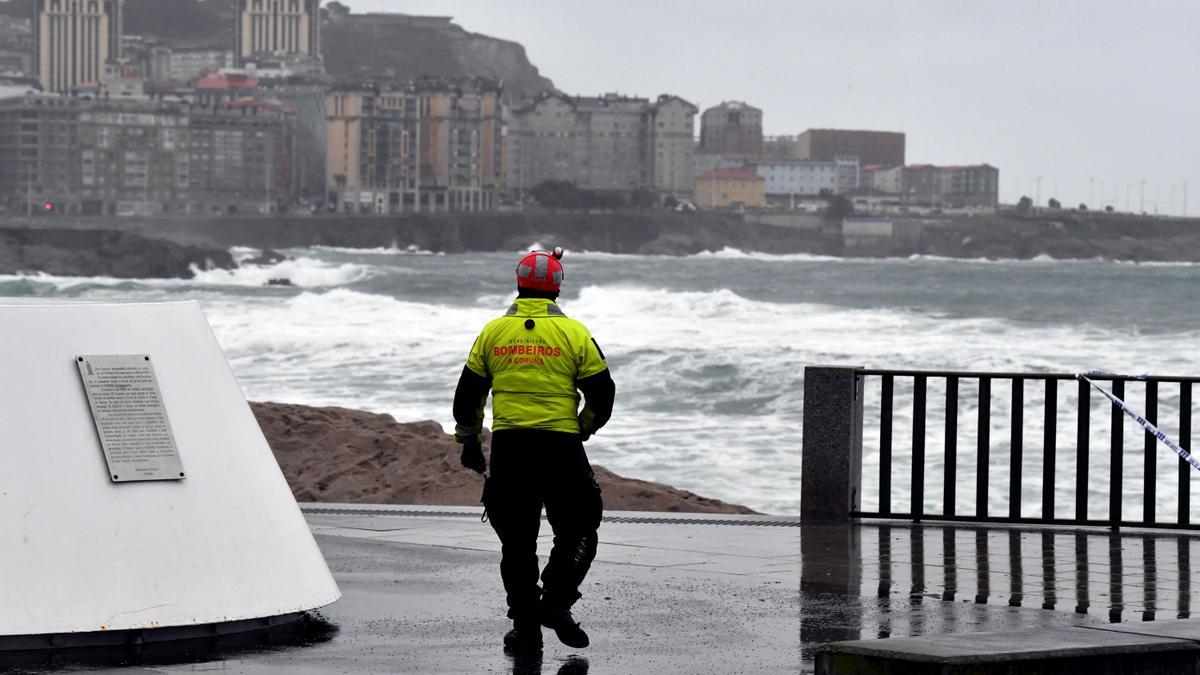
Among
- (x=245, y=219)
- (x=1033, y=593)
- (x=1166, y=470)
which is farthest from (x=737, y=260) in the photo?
(x=1033, y=593)

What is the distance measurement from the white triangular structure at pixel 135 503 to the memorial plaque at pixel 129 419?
0.12 feet

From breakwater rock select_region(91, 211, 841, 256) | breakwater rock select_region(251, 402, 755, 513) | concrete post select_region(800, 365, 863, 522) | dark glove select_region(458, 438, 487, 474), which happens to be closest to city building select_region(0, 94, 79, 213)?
breakwater rock select_region(91, 211, 841, 256)

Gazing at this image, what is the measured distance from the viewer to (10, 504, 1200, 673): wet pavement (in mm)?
6762

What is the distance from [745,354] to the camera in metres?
37.4

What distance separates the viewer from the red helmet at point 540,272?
6.95 metres

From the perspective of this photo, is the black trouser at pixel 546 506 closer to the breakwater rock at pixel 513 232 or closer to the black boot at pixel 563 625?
the black boot at pixel 563 625

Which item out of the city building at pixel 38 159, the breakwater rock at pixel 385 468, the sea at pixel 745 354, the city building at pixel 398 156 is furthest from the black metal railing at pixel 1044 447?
the city building at pixel 398 156

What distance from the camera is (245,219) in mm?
148125

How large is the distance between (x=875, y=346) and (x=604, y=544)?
34.3m

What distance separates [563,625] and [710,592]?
1744 millimetres

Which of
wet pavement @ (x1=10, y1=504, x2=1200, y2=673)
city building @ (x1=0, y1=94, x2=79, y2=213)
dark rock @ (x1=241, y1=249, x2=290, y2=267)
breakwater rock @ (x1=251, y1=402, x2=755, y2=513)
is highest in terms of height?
city building @ (x1=0, y1=94, x2=79, y2=213)

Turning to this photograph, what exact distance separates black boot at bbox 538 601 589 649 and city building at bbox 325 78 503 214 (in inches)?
7156

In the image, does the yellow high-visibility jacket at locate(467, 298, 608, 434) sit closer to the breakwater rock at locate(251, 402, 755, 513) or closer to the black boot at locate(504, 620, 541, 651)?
the black boot at locate(504, 620, 541, 651)

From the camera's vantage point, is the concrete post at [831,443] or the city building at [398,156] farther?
the city building at [398,156]
